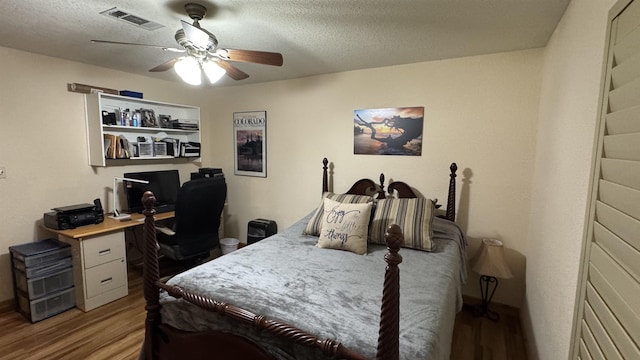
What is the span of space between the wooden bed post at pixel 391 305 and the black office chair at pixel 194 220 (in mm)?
2180

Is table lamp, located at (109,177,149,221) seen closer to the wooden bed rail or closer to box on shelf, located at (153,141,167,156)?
box on shelf, located at (153,141,167,156)

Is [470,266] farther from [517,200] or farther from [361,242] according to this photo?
[361,242]

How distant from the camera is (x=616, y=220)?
2.88 feet

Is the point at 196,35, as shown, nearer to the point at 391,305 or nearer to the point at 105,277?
the point at 391,305

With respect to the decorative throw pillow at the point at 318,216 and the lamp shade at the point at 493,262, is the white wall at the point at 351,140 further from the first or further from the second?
the decorative throw pillow at the point at 318,216

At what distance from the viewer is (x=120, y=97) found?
304cm

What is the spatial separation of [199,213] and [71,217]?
105 centimetres

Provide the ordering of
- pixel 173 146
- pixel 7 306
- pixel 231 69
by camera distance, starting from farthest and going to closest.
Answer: pixel 173 146, pixel 7 306, pixel 231 69

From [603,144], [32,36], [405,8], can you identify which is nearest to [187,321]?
[603,144]

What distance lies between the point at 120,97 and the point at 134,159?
68cm

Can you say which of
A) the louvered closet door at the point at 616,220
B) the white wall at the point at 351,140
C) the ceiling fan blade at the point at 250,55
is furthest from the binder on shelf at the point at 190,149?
the louvered closet door at the point at 616,220

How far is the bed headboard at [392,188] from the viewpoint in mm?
2648

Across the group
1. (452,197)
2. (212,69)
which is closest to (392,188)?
(452,197)

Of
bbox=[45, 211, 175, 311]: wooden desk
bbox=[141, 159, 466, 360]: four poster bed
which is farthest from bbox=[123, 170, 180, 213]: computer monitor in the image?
bbox=[141, 159, 466, 360]: four poster bed
